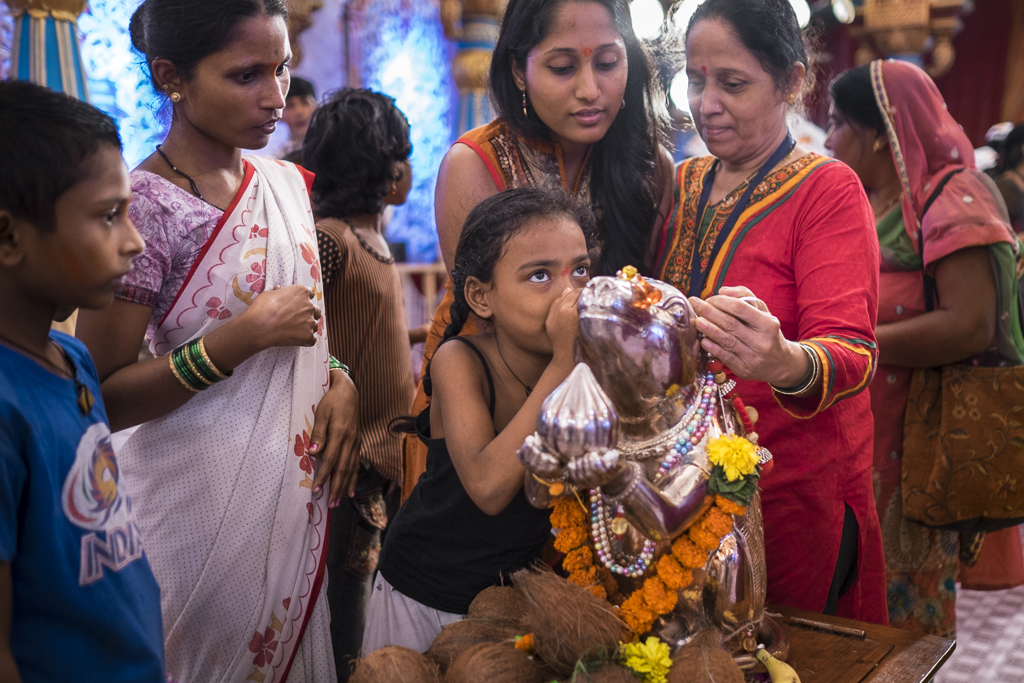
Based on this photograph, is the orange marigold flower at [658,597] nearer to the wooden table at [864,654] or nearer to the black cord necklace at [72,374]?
the wooden table at [864,654]

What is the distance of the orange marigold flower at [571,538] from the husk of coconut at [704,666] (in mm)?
215

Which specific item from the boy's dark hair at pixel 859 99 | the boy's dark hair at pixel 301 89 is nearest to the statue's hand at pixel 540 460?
the boy's dark hair at pixel 859 99

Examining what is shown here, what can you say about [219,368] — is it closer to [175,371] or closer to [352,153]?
[175,371]

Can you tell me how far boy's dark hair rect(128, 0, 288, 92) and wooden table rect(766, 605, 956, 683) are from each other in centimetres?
146

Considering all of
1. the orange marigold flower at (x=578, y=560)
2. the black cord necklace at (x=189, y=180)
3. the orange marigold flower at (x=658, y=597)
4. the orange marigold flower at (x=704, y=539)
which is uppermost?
the black cord necklace at (x=189, y=180)

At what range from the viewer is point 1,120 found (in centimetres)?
100

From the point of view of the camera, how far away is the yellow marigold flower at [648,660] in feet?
3.68

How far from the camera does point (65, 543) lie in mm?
1002


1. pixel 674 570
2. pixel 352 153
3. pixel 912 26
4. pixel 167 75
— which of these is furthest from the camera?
pixel 912 26

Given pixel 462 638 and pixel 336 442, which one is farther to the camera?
pixel 336 442

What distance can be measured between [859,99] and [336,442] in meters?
2.02

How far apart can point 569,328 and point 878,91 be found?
1.73 metres

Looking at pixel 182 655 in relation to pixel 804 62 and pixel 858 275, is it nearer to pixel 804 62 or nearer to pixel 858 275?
pixel 858 275

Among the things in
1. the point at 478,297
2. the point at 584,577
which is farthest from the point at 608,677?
the point at 478,297
